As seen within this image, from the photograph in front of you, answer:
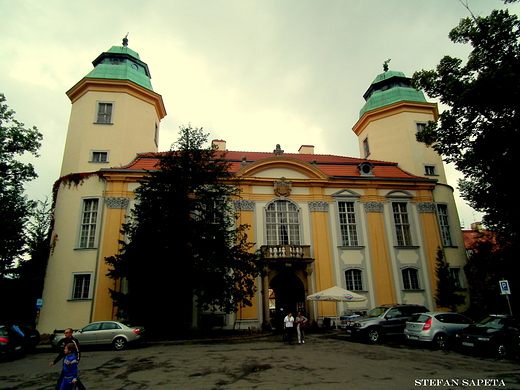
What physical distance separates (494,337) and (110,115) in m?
24.9

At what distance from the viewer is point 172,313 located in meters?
19.5

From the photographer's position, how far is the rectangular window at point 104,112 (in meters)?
24.8

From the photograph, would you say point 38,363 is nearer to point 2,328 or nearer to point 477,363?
point 2,328

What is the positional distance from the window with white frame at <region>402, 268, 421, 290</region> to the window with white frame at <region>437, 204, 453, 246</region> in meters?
3.28

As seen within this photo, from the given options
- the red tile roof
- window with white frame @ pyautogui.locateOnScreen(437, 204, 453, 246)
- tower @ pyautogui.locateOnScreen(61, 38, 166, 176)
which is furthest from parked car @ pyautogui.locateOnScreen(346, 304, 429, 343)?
tower @ pyautogui.locateOnScreen(61, 38, 166, 176)

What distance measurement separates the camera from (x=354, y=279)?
23.2 meters

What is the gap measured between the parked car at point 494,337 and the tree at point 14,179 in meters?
23.2

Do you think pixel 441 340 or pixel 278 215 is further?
pixel 278 215

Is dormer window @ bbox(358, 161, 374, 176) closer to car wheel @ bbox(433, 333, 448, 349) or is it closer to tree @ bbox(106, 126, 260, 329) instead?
tree @ bbox(106, 126, 260, 329)

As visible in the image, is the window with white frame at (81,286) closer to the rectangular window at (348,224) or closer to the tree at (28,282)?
the tree at (28,282)

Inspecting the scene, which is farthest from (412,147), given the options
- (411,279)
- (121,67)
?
(121,67)

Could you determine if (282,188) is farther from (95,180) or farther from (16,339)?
(16,339)

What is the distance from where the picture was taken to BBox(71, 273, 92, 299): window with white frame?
20297 millimetres

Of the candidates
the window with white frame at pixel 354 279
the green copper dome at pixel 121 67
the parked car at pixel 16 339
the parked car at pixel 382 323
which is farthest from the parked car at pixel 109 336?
the green copper dome at pixel 121 67
